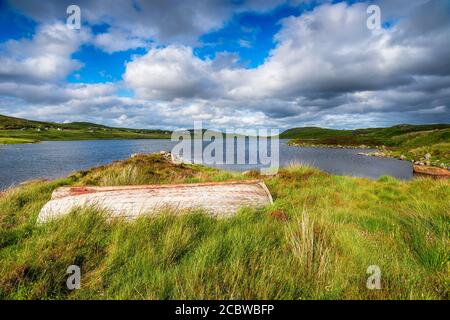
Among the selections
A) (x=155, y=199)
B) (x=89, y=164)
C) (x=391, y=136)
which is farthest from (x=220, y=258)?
(x=391, y=136)

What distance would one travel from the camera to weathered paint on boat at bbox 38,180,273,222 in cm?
592

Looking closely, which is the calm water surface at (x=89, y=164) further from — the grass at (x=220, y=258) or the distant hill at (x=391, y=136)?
the distant hill at (x=391, y=136)

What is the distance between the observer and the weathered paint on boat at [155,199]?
5.92 m

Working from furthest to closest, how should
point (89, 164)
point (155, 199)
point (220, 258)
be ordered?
point (89, 164), point (155, 199), point (220, 258)

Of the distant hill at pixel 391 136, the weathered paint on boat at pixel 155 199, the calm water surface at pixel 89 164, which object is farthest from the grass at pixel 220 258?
the distant hill at pixel 391 136

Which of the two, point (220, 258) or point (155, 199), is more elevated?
point (155, 199)

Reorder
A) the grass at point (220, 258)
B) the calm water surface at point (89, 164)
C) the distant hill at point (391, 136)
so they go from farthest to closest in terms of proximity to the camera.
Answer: the distant hill at point (391, 136), the calm water surface at point (89, 164), the grass at point (220, 258)

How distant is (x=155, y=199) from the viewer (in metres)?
6.36

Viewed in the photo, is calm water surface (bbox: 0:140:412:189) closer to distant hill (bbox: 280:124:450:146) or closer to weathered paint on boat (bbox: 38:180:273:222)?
weathered paint on boat (bbox: 38:180:273:222)

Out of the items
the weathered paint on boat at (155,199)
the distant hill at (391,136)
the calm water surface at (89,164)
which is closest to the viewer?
the weathered paint on boat at (155,199)

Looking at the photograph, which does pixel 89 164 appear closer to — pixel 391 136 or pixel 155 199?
pixel 155 199

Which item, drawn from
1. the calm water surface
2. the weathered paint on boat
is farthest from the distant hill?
the weathered paint on boat
